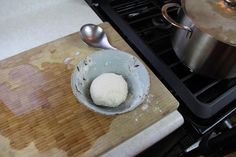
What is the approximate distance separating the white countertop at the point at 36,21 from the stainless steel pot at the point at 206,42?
0.23 meters

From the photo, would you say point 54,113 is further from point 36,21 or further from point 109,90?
point 36,21

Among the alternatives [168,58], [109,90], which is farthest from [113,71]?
[168,58]

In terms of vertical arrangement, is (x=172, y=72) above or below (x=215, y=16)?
below

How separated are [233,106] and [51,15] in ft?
1.67

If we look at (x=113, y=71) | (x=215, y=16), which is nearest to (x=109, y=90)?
(x=113, y=71)

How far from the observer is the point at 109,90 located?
1.65 feet

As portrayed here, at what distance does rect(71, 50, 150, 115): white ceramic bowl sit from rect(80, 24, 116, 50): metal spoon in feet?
0.18

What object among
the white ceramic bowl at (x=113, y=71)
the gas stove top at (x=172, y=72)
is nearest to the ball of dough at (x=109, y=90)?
the white ceramic bowl at (x=113, y=71)

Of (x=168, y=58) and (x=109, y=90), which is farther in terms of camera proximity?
(x=168, y=58)

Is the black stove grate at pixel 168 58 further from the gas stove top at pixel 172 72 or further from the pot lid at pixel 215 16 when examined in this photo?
the pot lid at pixel 215 16

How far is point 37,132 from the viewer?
18.4 inches

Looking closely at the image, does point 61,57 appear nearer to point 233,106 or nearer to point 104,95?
point 104,95

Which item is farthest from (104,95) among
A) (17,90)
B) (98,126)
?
(17,90)

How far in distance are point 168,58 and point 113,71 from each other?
0.17 meters
